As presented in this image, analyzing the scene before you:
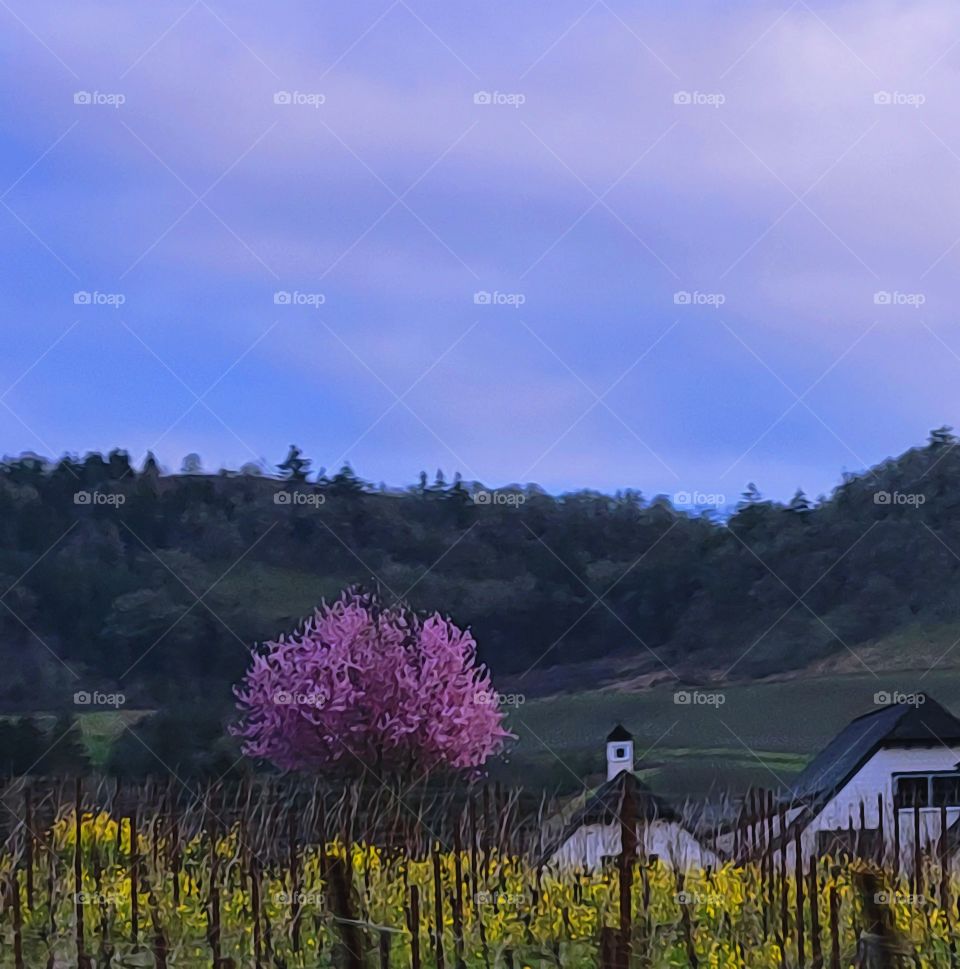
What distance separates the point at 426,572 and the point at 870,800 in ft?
5.50

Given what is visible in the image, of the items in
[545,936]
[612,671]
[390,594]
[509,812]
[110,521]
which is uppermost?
[110,521]

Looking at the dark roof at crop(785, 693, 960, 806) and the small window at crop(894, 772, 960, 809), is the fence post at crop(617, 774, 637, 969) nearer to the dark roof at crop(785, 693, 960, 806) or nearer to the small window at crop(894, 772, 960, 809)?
the dark roof at crop(785, 693, 960, 806)

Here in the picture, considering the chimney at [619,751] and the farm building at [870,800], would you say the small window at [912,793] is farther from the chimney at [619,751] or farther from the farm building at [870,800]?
the chimney at [619,751]

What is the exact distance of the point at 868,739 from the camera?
4500mm

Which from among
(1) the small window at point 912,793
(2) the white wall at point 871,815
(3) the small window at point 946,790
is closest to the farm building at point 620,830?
(2) the white wall at point 871,815

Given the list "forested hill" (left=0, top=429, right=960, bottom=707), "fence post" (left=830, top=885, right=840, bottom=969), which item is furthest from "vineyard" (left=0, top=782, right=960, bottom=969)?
"forested hill" (left=0, top=429, right=960, bottom=707)

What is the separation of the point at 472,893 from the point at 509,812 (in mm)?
289

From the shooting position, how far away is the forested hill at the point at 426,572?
450 cm

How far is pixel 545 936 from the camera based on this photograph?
4.37 metres

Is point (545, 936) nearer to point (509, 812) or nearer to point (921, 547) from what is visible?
point (509, 812)

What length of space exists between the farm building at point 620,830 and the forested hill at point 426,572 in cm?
42

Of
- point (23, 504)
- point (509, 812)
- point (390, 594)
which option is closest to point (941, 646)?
point (509, 812)

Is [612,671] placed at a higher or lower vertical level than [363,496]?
lower

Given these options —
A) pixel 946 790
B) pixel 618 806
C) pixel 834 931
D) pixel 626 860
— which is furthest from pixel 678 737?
pixel 946 790
